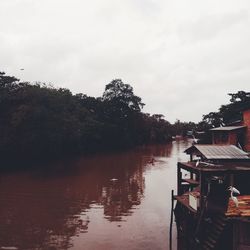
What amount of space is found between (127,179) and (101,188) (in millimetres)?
6507

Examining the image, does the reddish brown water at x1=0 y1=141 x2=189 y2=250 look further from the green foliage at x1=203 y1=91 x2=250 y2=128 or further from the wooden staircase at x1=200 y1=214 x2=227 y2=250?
the green foliage at x1=203 y1=91 x2=250 y2=128

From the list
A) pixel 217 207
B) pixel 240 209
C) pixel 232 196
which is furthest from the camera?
pixel 217 207

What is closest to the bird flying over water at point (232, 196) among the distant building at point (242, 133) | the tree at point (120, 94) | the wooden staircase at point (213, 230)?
the wooden staircase at point (213, 230)

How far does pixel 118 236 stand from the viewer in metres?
21.5

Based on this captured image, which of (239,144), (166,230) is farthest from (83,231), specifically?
(239,144)

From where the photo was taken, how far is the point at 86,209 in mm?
28672

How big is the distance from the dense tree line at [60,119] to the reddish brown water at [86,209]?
7.43 m

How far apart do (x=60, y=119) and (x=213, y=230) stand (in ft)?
135

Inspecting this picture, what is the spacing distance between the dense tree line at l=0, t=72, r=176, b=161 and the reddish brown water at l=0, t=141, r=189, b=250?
7.43 meters

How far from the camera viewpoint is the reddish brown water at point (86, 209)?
20.8 meters

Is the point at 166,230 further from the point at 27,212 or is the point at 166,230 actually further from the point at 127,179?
the point at 127,179

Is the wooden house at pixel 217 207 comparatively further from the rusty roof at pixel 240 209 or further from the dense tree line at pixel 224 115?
the dense tree line at pixel 224 115

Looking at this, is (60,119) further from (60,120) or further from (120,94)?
(120,94)

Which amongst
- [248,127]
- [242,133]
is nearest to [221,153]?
[248,127]
